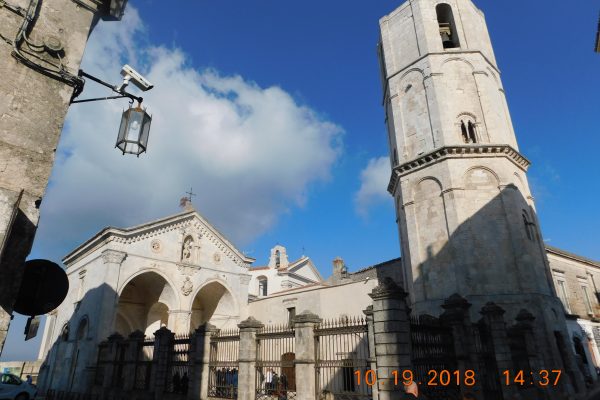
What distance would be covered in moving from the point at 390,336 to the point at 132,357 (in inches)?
472

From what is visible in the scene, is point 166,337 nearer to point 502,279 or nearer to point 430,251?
point 430,251

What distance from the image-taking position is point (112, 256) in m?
20.9

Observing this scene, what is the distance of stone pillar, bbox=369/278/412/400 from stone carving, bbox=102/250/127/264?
1636cm

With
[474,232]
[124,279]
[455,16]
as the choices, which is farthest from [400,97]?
[124,279]

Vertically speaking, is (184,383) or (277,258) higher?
(277,258)

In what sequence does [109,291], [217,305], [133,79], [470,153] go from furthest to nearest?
[217,305], [109,291], [470,153], [133,79]

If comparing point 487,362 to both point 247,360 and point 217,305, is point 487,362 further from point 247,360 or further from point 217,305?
point 217,305

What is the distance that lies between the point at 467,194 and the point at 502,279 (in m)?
3.81

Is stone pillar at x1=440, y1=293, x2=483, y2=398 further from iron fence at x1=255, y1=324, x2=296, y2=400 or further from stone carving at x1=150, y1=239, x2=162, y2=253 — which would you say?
stone carving at x1=150, y1=239, x2=162, y2=253

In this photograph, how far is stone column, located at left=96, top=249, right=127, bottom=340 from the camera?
19.6 m

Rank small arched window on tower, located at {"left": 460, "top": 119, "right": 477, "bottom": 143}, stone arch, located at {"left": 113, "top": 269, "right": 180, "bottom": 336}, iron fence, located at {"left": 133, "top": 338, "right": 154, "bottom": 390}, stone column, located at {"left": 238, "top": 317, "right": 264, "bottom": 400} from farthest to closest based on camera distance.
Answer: stone arch, located at {"left": 113, "top": 269, "right": 180, "bottom": 336}, small arched window on tower, located at {"left": 460, "top": 119, "right": 477, "bottom": 143}, iron fence, located at {"left": 133, "top": 338, "right": 154, "bottom": 390}, stone column, located at {"left": 238, "top": 317, "right": 264, "bottom": 400}

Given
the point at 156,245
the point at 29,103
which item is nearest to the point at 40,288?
the point at 29,103

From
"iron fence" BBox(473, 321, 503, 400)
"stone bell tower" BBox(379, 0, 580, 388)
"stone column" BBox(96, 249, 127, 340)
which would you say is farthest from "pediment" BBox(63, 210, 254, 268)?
"iron fence" BBox(473, 321, 503, 400)

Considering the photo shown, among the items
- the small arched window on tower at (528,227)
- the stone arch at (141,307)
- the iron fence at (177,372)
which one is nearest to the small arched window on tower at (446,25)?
the small arched window on tower at (528,227)
